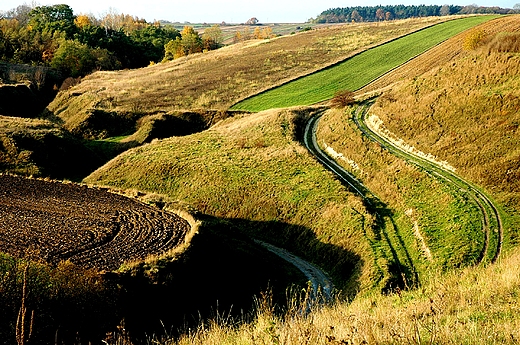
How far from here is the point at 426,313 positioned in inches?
375

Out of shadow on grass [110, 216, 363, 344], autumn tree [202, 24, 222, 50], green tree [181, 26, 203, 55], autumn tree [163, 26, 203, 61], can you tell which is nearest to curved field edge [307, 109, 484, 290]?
shadow on grass [110, 216, 363, 344]

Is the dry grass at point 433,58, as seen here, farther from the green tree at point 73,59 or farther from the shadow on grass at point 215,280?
the green tree at point 73,59

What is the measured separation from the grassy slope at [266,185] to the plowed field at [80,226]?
1071 cm

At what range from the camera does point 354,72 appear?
7731 centimetres

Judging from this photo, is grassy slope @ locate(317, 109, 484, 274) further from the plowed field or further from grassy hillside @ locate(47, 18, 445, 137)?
grassy hillside @ locate(47, 18, 445, 137)

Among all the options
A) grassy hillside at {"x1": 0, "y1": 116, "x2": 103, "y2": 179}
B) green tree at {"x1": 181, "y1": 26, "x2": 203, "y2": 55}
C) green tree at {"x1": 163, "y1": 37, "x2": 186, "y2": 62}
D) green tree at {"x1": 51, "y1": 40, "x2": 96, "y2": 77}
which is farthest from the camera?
green tree at {"x1": 181, "y1": 26, "x2": 203, "y2": 55}

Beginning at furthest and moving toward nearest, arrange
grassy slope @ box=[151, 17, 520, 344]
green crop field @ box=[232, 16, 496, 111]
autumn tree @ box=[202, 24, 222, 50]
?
autumn tree @ box=[202, 24, 222, 50] < green crop field @ box=[232, 16, 496, 111] < grassy slope @ box=[151, 17, 520, 344]

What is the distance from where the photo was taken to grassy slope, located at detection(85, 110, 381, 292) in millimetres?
32406

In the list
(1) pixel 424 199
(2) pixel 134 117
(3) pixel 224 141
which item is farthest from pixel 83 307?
(2) pixel 134 117

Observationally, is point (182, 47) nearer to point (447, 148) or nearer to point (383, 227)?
point (447, 148)

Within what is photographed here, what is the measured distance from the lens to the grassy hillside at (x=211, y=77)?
69.9m

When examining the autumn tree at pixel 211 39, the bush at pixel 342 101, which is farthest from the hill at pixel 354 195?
the autumn tree at pixel 211 39

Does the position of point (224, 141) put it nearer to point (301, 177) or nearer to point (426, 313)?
point (301, 177)

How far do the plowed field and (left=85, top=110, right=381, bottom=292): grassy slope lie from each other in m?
10.7
